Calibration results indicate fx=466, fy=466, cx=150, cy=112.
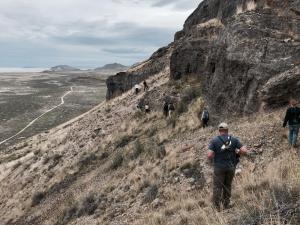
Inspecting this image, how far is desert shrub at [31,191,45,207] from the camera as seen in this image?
23709mm

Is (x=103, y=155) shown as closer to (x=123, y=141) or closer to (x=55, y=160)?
(x=123, y=141)

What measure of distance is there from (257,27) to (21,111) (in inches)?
2845

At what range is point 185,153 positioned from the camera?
17.0m

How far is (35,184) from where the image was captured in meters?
27.2

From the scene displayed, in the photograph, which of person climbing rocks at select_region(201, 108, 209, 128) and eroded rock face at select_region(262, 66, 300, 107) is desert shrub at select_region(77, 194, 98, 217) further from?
eroded rock face at select_region(262, 66, 300, 107)

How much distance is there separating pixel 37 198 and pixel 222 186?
637 inches

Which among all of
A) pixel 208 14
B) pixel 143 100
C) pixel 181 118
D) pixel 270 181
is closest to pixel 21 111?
pixel 208 14

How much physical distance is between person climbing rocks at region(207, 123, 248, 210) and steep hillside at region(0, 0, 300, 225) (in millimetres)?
348

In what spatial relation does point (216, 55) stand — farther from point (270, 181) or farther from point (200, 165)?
point (270, 181)

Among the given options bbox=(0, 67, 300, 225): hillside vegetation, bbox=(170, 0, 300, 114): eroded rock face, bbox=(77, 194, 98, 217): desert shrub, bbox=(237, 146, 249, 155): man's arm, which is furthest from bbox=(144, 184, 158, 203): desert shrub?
bbox=(170, 0, 300, 114): eroded rock face

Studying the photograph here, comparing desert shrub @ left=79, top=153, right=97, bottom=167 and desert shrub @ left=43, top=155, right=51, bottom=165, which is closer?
desert shrub @ left=79, top=153, right=97, bottom=167

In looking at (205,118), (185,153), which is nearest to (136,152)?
(205,118)

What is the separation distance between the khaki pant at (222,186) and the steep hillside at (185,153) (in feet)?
0.92

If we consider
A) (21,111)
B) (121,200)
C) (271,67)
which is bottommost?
(21,111)
